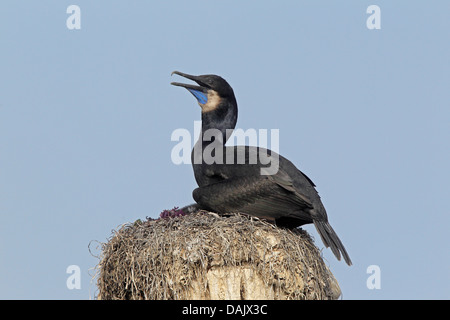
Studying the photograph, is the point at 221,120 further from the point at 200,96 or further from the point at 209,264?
the point at 209,264

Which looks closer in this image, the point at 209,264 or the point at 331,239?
the point at 209,264

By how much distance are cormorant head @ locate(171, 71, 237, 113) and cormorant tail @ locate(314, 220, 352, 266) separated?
7.68 ft

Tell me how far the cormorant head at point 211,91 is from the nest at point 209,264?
7.31 feet

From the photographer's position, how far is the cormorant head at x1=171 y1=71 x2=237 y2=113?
34.4 feet

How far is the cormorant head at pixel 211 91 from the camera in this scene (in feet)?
34.4

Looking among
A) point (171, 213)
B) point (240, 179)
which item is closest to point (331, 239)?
point (240, 179)

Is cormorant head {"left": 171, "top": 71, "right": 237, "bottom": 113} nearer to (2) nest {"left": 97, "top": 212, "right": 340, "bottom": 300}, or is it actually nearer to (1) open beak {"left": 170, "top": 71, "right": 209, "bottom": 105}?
(1) open beak {"left": 170, "top": 71, "right": 209, "bottom": 105}

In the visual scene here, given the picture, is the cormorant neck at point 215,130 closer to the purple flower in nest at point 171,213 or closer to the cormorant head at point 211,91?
the cormorant head at point 211,91

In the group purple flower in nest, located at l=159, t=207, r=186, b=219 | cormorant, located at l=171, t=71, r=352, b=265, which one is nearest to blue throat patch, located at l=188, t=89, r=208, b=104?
cormorant, located at l=171, t=71, r=352, b=265

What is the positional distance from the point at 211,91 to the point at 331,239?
2842 mm

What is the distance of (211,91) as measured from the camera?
10.5m

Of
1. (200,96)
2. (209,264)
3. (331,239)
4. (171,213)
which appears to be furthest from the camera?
(200,96)

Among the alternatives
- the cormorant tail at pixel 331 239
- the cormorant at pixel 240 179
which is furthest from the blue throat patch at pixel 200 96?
the cormorant tail at pixel 331 239
